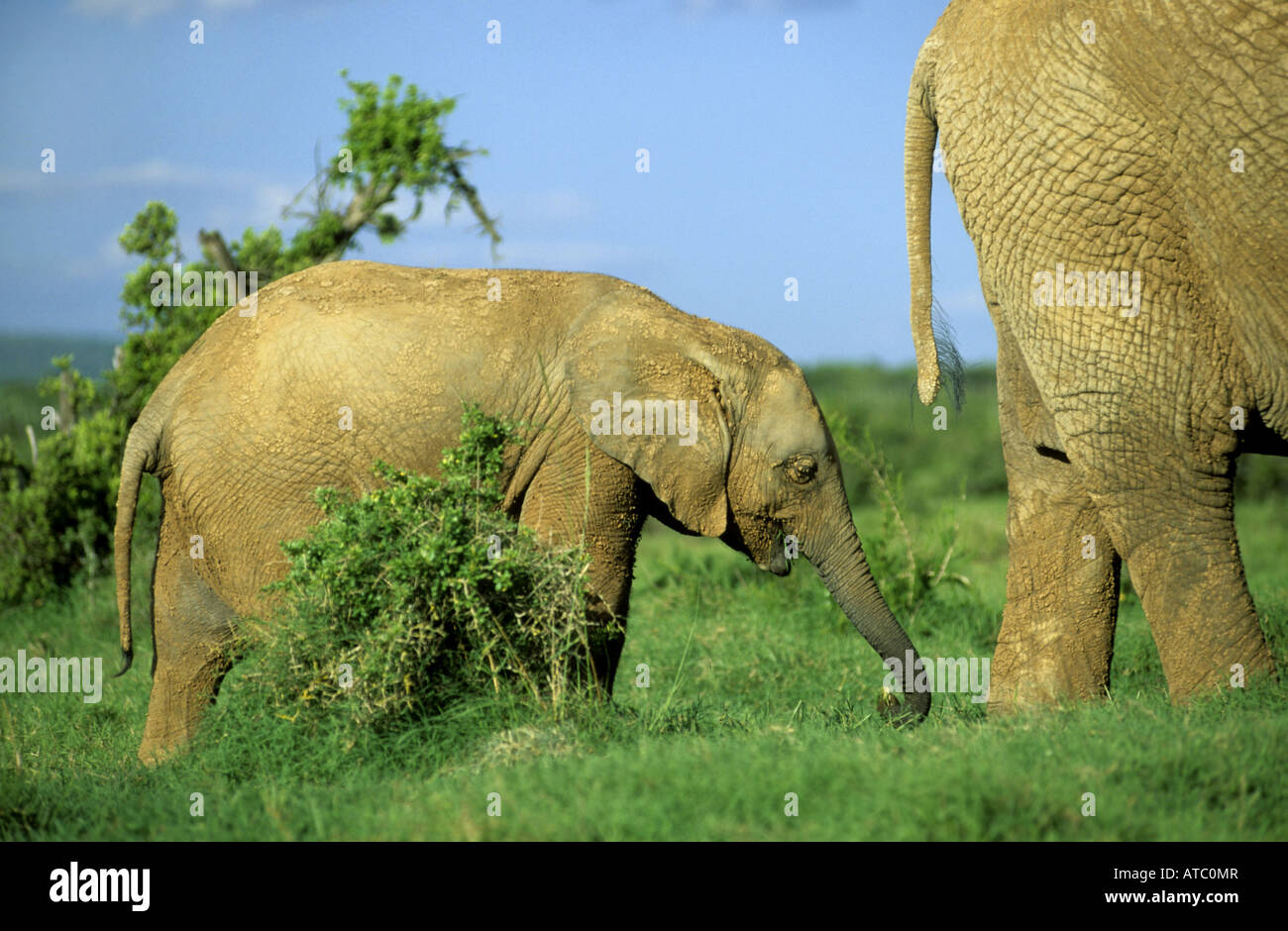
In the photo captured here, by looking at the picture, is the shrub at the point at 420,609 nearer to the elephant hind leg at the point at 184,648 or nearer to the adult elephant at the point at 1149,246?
the elephant hind leg at the point at 184,648

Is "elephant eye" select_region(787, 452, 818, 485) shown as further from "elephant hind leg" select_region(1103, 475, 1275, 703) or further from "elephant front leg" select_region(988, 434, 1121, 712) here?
"elephant hind leg" select_region(1103, 475, 1275, 703)

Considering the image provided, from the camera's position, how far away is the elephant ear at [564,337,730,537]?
6023 mm

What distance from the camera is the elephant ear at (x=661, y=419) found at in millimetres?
6023

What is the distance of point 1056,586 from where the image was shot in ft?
20.1

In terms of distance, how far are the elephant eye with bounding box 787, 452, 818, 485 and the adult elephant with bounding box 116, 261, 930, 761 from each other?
1 cm

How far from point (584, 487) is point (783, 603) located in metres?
3.81

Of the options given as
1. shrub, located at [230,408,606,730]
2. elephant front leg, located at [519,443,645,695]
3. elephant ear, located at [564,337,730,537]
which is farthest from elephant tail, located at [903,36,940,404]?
shrub, located at [230,408,606,730]

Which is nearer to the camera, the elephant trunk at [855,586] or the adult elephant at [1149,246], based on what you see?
the adult elephant at [1149,246]

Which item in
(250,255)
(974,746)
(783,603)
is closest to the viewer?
(974,746)

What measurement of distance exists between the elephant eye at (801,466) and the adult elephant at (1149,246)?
1.24m

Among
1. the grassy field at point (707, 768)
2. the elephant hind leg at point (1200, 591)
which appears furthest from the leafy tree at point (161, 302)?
the elephant hind leg at point (1200, 591)
